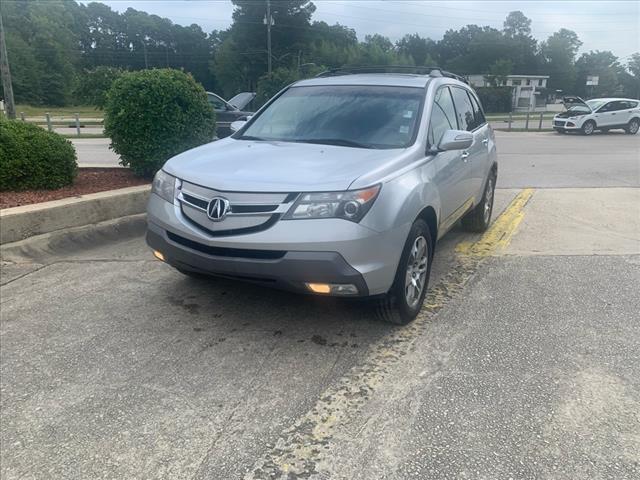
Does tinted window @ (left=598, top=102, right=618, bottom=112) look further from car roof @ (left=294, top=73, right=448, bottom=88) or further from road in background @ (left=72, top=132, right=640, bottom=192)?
car roof @ (left=294, top=73, right=448, bottom=88)

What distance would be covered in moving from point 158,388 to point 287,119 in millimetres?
2631

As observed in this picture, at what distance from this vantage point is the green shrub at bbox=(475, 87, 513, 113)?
2276 inches

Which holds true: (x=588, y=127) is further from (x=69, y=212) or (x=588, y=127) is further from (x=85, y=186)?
(x=69, y=212)

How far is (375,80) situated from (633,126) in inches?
1032

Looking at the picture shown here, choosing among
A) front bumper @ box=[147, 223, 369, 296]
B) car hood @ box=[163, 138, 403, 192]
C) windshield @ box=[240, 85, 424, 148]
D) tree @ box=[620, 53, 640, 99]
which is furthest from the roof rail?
tree @ box=[620, 53, 640, 99]

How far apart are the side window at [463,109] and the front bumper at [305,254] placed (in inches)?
97.0

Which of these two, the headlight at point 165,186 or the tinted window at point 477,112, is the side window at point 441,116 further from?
the headlight at point 165,186

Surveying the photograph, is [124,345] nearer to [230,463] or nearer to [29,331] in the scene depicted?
[29,331]

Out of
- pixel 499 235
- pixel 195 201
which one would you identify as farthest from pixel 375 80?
pixel 499 235

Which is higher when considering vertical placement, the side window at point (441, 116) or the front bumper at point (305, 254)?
the side window at point (441, 116)

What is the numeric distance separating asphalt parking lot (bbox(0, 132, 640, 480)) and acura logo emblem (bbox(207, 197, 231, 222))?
35.5 inches

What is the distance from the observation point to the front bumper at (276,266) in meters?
3.42

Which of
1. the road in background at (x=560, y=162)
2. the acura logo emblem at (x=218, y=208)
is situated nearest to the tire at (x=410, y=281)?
the acura logo emblem at (x=218, y=208)

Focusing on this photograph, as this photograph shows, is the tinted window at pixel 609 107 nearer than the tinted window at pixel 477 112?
No
